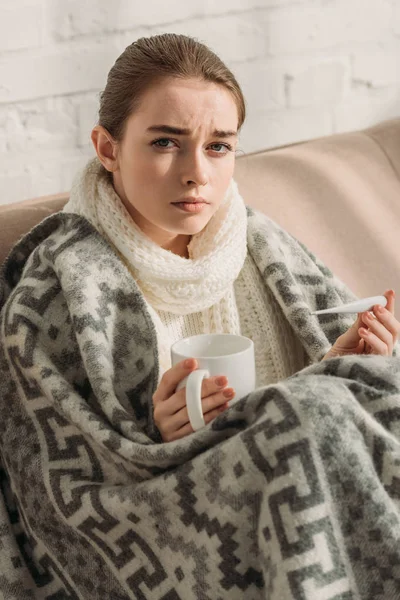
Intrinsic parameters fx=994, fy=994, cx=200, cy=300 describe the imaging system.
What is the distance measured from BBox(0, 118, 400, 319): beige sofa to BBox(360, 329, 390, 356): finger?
39 cm

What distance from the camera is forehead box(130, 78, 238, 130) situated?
1.10 m

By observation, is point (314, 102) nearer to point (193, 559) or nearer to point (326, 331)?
point (326, 331)

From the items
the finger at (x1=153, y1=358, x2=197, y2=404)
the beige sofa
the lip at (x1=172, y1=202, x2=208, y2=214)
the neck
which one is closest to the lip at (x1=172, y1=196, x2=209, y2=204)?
the lip at (x1=172, y1=202, x2=208, y2=214)

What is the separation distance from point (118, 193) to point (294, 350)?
1.00ft

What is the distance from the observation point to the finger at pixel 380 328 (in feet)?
3.69

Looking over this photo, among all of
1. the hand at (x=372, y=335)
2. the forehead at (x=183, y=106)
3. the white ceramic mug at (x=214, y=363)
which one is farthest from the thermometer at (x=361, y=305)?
the forehead at (x=183, y=106)

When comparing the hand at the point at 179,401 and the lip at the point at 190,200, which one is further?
the lip at the point at 190,200

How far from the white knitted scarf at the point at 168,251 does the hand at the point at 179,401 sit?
179 millimetres

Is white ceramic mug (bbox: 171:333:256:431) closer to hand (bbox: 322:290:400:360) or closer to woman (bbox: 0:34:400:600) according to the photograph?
woman (bbox: 0:34:400:600)

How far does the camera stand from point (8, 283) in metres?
1.20

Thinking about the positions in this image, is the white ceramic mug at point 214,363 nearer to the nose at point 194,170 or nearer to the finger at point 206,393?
the finger at point 206,393

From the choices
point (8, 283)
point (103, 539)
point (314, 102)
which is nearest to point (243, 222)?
point (8, 283)

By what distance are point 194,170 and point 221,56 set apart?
2.42 ft

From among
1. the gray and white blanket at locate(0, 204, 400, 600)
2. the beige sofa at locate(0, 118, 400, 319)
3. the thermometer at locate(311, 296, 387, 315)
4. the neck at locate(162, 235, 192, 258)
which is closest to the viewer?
the gray and white blanket at locate(0, 204, 400, 600)
